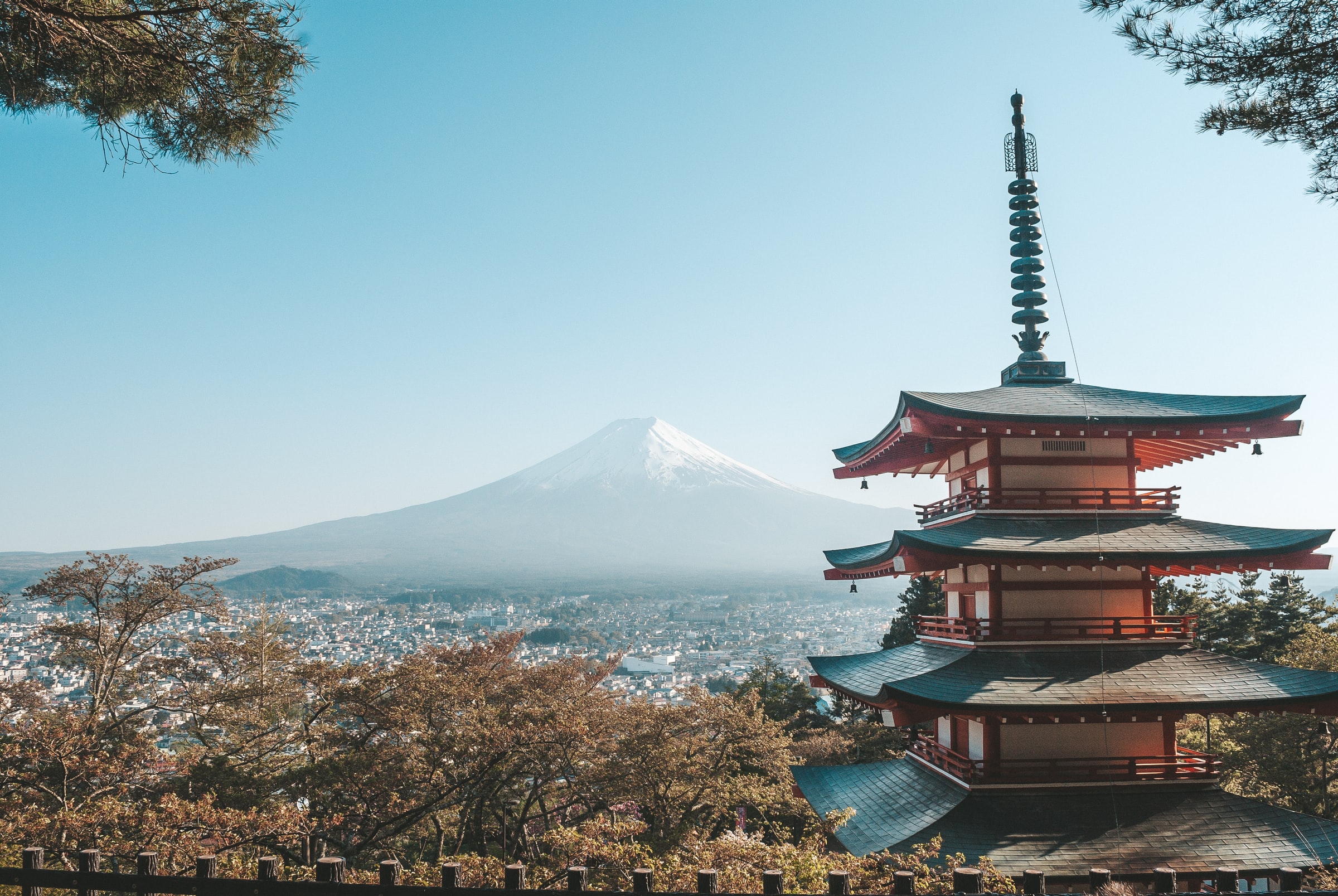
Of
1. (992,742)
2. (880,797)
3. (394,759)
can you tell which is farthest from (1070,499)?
(394,759)

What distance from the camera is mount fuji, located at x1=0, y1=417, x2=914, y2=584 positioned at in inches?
5531

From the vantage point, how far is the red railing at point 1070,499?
9.58 metres

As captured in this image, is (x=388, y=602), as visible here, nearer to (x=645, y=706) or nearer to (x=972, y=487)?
(x=645, y=706)

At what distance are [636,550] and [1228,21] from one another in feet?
449

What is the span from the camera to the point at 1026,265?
1138 centimetres

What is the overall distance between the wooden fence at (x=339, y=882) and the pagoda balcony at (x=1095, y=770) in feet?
14.4

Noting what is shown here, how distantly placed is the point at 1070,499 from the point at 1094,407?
1.14m

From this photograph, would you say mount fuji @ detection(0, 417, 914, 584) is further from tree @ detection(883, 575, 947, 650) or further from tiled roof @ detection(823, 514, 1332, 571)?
tiled roof @ detection(823, 514, 1332, 571)

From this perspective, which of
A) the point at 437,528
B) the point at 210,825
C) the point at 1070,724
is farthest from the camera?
the point at 437,528

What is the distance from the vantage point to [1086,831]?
7.95 metres

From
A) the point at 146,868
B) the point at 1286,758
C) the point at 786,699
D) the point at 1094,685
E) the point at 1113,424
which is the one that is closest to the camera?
the point at 146,868

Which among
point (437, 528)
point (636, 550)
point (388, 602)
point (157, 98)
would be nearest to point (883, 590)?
point (636, 550)

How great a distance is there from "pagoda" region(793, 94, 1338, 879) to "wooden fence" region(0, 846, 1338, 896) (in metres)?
4.02

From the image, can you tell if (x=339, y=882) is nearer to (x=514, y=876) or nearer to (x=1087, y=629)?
(x=514, y=876)
